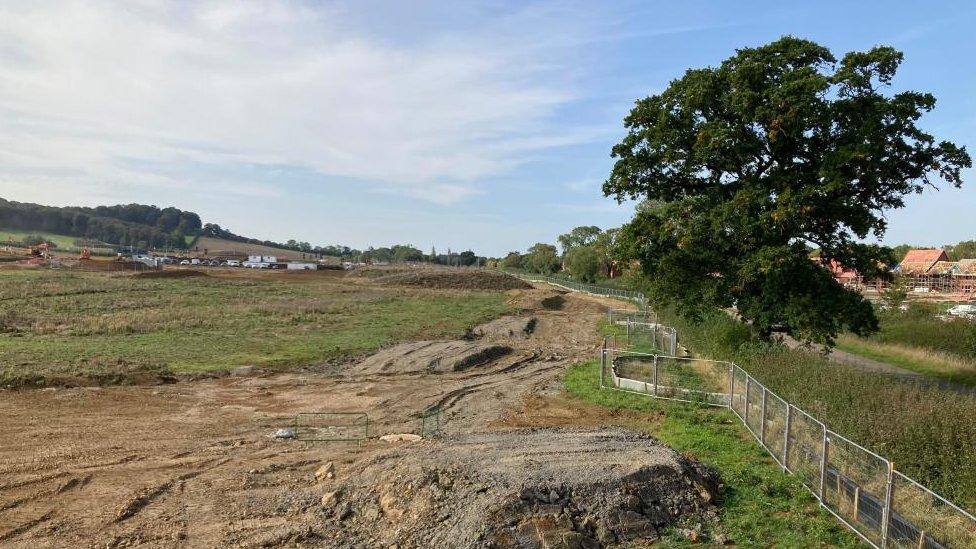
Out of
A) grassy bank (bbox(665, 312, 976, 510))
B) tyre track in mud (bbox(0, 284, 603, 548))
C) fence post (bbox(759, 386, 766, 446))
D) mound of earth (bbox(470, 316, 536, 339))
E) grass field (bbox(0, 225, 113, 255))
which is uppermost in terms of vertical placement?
grass field (bbox(0, 225, 113, 255))

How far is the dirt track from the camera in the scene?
1109cm

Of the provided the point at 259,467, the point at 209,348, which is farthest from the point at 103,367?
the point at 259,467

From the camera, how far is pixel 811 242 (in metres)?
22.3

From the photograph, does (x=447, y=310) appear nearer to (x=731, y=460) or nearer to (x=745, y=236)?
(x=745, y=236)

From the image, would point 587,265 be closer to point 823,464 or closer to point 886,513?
point 823,464

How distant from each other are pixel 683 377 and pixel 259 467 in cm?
1412

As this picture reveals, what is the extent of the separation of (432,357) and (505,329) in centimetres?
1397

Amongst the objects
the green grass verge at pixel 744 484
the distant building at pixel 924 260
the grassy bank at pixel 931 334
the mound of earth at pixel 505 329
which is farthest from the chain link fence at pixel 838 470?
the distant building at pixel 924 260

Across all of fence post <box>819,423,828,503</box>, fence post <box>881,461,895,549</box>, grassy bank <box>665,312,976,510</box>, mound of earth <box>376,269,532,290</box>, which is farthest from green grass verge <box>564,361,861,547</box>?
mound of earth <box>376,269,532,290</box>

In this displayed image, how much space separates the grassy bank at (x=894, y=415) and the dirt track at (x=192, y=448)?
7930 mm

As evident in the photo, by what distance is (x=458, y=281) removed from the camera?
93.1 meters

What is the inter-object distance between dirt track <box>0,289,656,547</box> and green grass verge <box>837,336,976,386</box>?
16.6m

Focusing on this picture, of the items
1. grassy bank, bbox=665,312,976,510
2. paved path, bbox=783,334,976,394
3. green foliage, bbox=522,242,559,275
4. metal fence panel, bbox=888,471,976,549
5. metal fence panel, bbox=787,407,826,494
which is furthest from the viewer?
green foliage, bbox=522,242,559,275

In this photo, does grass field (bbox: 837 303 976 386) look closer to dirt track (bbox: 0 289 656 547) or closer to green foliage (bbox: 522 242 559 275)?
dirt track (bbox: 0 289 656 547)
